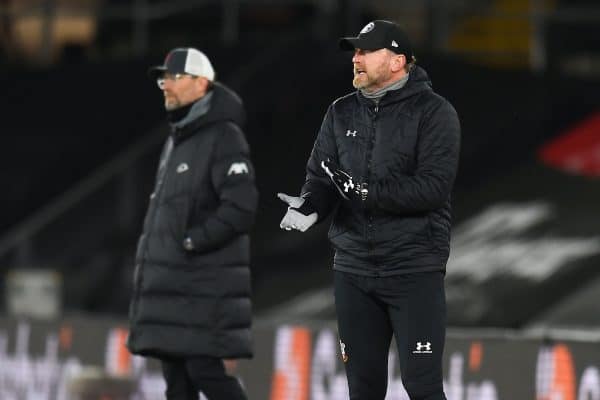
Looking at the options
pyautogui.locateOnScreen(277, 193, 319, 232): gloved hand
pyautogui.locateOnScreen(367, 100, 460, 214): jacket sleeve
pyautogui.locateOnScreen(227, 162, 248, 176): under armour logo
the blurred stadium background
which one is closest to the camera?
pyautogui.locateOnScreen(367, 100, 460, 214): jacket sleeve

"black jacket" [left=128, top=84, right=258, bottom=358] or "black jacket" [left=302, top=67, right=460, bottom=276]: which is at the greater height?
"black jacket" [left=302, top=67, right=460, bottom=276]

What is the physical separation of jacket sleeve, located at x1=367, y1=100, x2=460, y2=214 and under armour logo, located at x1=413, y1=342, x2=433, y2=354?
0.48 meters

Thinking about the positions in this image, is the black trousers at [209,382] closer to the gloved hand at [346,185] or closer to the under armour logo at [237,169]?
the under armour logo at [237,169]

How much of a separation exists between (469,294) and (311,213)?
4.66 m

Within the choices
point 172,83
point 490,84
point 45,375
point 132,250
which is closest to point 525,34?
point 490,84

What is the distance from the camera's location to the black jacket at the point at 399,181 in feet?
20.3

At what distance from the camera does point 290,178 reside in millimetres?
12367

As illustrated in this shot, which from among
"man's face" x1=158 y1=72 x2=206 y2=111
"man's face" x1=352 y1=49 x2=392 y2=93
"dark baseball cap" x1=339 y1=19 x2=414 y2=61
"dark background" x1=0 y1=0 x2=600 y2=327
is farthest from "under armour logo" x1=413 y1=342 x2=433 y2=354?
"dark background" x1=0 y1=0 x2=600 y2=327

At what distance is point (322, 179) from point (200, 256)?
130 cm

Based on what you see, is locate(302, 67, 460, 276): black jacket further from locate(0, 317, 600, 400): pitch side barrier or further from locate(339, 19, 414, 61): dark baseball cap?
locate(0, 317, 600, 400): pitch side barrier

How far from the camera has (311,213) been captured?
6359 mm

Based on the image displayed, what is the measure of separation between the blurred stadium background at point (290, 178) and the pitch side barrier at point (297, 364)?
1 centimetres

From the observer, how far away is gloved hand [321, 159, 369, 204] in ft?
20.4

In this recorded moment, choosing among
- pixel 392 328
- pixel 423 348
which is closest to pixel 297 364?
pixel 392 328
